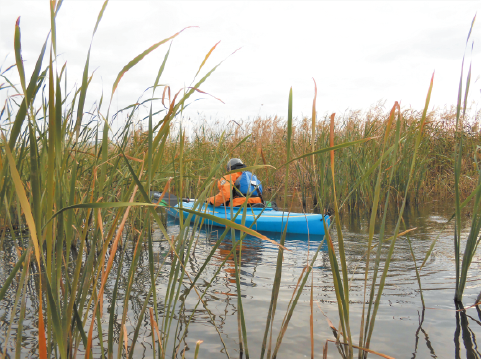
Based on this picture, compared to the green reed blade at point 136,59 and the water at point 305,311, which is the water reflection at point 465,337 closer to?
the water at point 305,311

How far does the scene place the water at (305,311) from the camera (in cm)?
199

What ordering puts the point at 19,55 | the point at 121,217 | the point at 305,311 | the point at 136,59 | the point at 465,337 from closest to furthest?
the point at 19,55 → the point at 136,59 → the point at 465,337 → the point at 305,311 → the point at 121,217

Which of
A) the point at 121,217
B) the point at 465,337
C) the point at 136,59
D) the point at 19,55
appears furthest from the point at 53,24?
the point at 121,217

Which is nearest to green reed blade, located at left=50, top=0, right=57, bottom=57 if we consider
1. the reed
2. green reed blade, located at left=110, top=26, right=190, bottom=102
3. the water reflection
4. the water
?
the reed

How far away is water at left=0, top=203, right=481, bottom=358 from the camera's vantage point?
1989mm

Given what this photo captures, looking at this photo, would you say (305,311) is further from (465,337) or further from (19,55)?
(19,55)

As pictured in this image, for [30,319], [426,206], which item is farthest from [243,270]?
[426,206]

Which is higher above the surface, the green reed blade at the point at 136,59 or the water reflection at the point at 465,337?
the green reed blade at the point at 136,59

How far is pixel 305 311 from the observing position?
2484 mm

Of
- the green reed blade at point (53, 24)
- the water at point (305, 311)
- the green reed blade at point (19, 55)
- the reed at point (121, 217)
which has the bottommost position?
the water at point (305, 311)

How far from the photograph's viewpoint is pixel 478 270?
3350 millimetres

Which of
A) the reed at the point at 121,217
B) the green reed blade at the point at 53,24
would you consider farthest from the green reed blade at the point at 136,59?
the green reed blade at the point at 53,24

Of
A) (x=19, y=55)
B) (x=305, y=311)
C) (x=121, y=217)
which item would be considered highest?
(x=19, y=55)

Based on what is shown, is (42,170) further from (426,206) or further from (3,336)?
(426,206)
